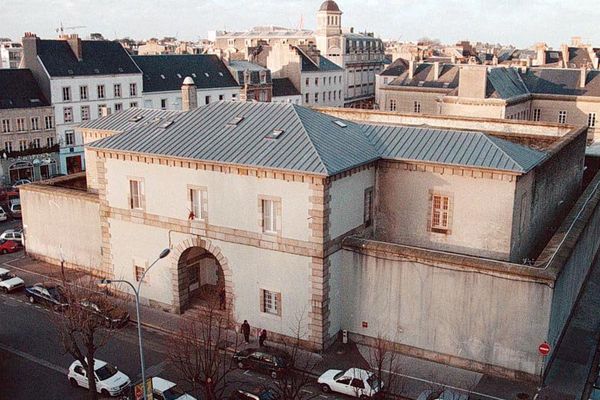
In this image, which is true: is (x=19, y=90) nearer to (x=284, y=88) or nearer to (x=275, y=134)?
(x=284, y=88)

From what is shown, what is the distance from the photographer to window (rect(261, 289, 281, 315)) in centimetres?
3681

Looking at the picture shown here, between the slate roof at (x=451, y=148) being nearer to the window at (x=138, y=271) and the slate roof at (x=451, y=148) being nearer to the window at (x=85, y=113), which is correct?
the window at (x=138, y=271)

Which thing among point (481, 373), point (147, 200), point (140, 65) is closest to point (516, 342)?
point (481, 373)

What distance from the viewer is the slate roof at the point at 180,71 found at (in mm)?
92375

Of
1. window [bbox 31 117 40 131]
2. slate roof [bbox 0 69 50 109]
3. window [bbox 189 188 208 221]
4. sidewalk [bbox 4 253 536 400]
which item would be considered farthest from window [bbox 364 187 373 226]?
window [bbox 31 117 40 131]

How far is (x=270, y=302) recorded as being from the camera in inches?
1465

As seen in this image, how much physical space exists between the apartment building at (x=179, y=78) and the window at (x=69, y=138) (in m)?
12.0

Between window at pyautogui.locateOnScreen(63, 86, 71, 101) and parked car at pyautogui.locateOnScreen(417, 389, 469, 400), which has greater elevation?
window at pyautogui.locateOnScreen(63, 86, 71, 101)

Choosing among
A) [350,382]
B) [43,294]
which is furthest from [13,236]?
[350,382]

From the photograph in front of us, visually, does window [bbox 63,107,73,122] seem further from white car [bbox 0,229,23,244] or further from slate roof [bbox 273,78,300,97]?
slate roof [bbox 273,78,300,97]

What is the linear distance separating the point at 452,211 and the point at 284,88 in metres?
78.8

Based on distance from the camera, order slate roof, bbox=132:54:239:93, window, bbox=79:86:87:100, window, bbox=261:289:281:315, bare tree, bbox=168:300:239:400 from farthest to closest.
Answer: slate roof, bbox=132:54:239:93
window, bbox=79:86:87:100
window, bbox=261:289:281:315
bare tree, bbox=168:300:239:400

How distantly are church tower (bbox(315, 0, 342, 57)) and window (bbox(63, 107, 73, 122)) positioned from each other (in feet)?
229

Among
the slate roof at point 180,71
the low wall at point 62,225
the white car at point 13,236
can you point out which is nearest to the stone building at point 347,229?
the low wall at point 62,225
